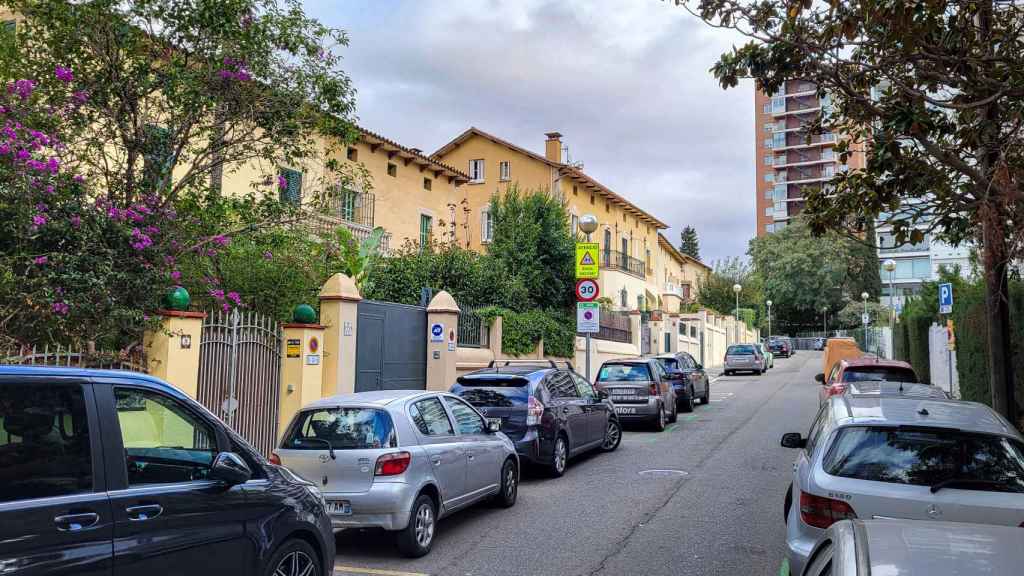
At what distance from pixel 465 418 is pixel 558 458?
3100 millimetres

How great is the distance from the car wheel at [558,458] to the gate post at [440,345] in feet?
15.6

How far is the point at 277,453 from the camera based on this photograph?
7.63m

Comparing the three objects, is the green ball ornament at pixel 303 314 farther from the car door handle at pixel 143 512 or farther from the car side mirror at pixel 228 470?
the car door handle at pixel 143 512

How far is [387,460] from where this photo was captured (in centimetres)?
725

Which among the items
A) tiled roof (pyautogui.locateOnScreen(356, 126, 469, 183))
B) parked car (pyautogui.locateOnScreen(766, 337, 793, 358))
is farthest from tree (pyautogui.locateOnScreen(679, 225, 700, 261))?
tiled roof (pyautogui.locateOnScreen(356, 126, 469, 183))

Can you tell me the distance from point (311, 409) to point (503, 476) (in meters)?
2.74

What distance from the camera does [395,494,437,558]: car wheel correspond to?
725 centimetres

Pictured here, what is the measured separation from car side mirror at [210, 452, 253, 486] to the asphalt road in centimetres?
271

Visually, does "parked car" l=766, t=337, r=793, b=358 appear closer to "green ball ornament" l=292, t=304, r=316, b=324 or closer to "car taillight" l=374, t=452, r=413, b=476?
"green ball ornament" l=292, t=304, r=316, b=324

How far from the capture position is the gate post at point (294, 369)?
38.5 feet

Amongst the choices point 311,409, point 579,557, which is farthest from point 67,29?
point 579,557

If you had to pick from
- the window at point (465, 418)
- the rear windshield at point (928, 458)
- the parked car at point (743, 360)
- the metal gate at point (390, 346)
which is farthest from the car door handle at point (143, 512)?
the parked car at point (743, 360)

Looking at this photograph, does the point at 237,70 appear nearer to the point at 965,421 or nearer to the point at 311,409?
the point at 311,409

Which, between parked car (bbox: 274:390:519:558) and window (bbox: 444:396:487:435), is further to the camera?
window (bbox: 444:396:487:435)
